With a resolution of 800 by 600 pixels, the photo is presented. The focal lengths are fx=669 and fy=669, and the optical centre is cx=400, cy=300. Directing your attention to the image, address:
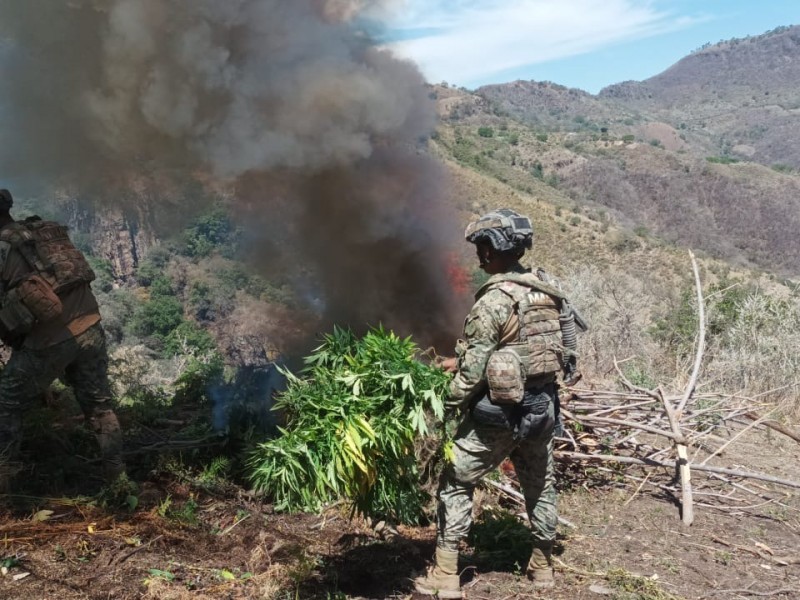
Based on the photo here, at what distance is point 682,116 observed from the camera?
14188cm

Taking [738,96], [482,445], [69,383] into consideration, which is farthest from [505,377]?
[738,96]

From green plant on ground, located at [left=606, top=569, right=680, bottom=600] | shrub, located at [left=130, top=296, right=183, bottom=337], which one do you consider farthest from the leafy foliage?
shrub, located at [left=130, top=296, right=183, bottom=337]

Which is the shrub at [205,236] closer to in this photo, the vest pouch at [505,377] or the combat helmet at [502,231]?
the combat helmet at [502,231]

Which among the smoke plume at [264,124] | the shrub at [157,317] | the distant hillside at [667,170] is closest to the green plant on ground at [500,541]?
the smoke plume at [264,124]

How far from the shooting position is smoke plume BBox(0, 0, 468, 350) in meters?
7.36

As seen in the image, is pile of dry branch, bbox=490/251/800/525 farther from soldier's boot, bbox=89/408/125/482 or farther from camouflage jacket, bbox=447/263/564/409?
soldier's boot, bbox=89/408/125/482

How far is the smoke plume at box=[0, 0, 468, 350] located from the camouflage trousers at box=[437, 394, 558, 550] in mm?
5470

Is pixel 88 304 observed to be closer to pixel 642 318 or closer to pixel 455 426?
pixel 455 426

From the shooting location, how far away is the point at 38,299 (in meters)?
4.44

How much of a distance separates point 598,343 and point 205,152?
7.54 metres

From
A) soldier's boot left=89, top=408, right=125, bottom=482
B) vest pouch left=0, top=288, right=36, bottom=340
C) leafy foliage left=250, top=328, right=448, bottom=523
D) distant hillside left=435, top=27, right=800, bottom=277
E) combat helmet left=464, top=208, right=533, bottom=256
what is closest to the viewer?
leafy foliage left=250, top=328, right=448, bottom=523

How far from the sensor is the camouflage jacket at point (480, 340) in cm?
357

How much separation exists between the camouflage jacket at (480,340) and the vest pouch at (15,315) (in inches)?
113

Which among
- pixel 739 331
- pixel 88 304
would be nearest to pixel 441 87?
pixel 739 331
